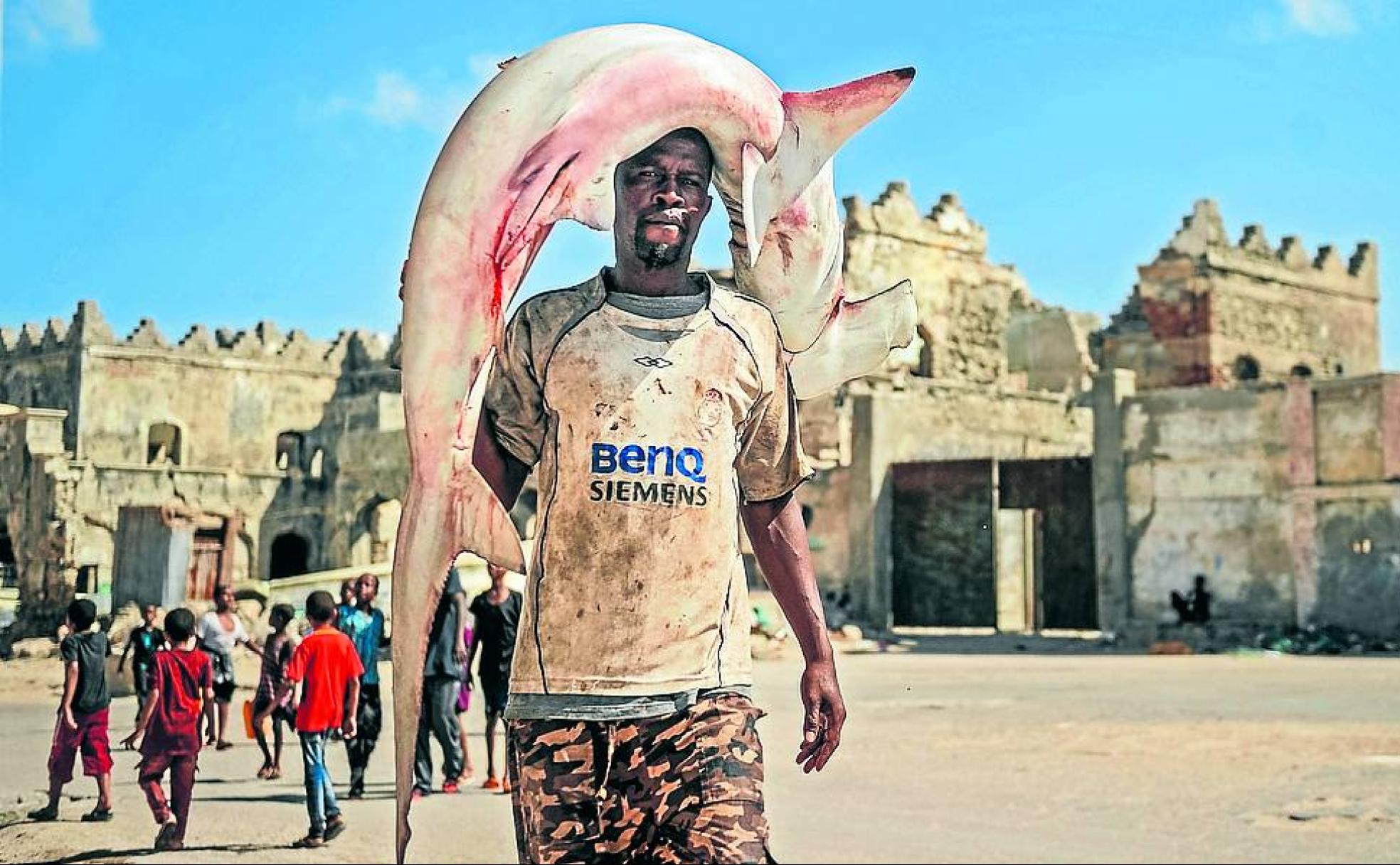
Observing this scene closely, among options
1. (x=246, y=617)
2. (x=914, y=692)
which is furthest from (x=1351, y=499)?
(x=246, y=617)

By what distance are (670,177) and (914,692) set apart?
1408 cm

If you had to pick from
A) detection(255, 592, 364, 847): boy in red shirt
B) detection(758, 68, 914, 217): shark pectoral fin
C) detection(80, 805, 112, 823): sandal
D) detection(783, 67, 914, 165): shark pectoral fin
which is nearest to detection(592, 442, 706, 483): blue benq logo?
detection(758, 68, 914, 217): shark pectoral fin

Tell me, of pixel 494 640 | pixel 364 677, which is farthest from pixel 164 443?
pixel 494 640

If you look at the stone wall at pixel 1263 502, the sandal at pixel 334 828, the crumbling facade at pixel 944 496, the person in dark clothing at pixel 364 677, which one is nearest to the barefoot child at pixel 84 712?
the sandal at pixel 334 828

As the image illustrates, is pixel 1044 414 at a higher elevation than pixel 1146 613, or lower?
higher

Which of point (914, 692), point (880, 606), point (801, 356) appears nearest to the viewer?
point (801, 356)

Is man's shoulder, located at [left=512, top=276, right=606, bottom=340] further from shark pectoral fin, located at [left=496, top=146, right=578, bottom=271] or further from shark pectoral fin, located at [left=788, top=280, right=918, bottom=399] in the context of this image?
shark pectoral fin, located at [left=788, top=280, right=918, bottom=399]

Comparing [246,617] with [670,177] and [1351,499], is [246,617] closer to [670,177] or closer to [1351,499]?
[1351,499]

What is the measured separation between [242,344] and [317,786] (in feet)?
132

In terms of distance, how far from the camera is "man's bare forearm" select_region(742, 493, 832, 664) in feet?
11.0

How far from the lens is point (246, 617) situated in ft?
70.3

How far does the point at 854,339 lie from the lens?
3.53m

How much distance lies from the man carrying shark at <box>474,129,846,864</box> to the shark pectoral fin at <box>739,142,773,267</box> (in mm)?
84

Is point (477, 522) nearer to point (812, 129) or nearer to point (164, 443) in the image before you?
point (812, 129)
